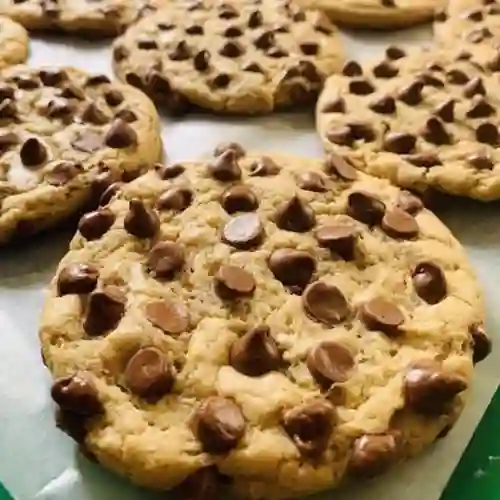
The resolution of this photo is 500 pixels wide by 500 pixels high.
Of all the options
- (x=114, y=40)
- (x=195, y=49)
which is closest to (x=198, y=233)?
(x=195, y=49)

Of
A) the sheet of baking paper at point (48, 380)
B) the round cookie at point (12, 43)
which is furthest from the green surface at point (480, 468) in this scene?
the round cookie at point (12, 43)

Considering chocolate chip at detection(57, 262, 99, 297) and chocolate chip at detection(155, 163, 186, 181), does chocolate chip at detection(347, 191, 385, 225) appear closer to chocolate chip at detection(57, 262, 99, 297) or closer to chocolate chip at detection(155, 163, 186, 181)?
chocolate chip at detection(155, 163, 186, 181)

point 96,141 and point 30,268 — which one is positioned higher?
point 96,141

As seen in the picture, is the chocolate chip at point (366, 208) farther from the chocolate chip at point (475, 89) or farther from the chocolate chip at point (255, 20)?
the chocolate chip at point (255, 20)

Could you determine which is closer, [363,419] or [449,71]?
[363,419]

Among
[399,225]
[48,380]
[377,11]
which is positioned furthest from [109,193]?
[377,11]

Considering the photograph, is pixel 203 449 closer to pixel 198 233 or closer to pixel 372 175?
pixel 198 233
